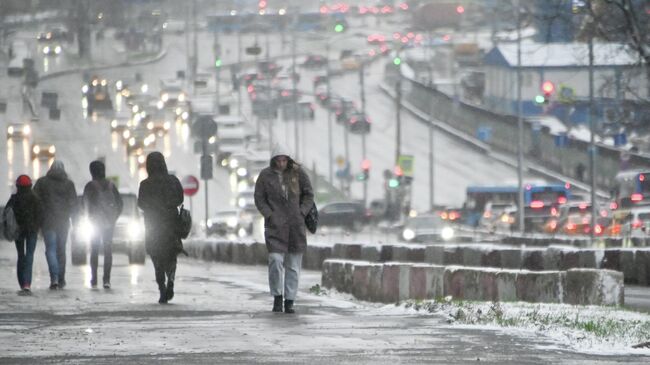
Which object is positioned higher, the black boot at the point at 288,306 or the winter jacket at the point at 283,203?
the winter jacket at the point at 283,203

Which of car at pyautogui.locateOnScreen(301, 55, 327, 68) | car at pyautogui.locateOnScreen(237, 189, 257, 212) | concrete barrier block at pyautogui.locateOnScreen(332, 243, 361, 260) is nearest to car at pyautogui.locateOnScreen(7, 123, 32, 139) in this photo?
car at pyautogui.locateOnScreen(237, 189, 257, 212)

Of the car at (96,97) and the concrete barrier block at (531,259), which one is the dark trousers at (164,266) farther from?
the car at (96,97)

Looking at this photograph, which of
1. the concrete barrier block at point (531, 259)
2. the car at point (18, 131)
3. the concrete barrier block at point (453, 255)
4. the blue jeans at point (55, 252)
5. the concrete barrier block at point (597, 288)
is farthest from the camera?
the car at point (18, 131)

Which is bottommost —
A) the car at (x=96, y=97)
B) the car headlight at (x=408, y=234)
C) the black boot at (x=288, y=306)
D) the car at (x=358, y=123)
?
the black boot at (x=288, y=306)

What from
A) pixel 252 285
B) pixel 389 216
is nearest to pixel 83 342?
pixel 252 285

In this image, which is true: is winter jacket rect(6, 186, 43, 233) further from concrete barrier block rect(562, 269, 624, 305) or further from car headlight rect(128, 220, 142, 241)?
car headlight rect(128, 220, 142, 241)

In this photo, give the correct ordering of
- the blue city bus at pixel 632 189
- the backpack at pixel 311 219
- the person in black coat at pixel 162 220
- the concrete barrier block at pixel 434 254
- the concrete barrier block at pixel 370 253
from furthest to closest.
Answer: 1. the blue city bus at pixel 632 189
2. the concrete barrier block at pixel 370 253
3. the concrete barrier block at pixel 434 254
4. the person in black coat at pixel 162 220
5. the backpack at pixel 311 219

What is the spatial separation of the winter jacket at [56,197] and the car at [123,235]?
687mm

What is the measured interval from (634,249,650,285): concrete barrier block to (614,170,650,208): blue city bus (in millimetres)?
39080

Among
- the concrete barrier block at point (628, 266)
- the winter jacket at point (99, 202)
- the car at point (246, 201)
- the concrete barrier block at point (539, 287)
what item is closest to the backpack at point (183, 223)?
the concrete barrier block at point (539, 287)

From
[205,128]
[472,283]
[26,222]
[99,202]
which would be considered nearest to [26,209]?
[26,222]

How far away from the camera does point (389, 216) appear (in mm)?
87438

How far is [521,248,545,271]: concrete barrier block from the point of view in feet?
117

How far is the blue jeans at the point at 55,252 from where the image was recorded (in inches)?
930
